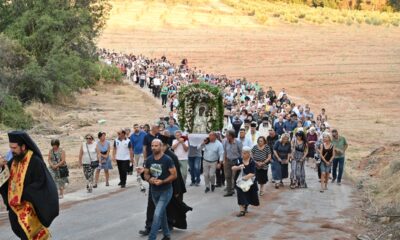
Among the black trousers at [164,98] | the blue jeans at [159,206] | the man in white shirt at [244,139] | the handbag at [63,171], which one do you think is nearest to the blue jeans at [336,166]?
the man in white shirt at [244,139]

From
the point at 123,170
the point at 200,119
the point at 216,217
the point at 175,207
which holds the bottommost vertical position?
the point at 216,217

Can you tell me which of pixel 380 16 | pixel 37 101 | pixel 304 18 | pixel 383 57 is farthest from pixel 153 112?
pixel 380 16

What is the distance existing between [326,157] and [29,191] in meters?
11.5

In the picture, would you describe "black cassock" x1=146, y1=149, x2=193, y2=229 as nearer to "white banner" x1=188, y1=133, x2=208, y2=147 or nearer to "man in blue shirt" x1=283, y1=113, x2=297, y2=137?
"white banner" x1=188, y1=133, x2=208, y2=147

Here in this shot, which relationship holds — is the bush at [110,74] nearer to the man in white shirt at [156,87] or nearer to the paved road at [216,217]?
the man in white shirt at [156,87]

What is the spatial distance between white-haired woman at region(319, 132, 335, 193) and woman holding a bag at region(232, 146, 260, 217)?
3.91 metres

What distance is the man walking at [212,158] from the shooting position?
1698cm

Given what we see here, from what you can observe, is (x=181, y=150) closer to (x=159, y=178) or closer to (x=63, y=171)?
(x=63, y=171)

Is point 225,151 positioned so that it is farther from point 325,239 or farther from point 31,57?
point 31,57

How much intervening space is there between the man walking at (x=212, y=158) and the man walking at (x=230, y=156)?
436 millimetres

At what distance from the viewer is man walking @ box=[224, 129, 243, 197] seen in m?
16.4

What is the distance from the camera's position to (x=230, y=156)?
16.5 meters

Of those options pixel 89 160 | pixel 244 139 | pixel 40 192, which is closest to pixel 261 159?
pixel 244 139

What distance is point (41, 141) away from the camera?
2695 centimetres
